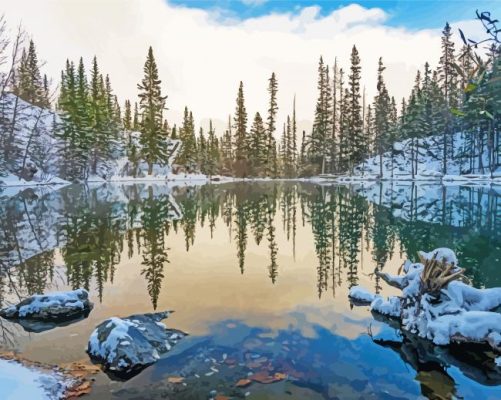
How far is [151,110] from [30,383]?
2573 inches

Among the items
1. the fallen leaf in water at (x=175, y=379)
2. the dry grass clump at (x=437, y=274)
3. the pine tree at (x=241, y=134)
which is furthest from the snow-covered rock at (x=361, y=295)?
the pine tree at (x=241, y=134)

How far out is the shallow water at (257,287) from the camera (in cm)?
655

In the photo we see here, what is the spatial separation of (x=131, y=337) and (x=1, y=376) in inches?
83.6

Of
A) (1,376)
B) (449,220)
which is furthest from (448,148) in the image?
(1,376)

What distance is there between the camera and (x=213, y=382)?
639cm

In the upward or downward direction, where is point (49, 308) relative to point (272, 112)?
downward

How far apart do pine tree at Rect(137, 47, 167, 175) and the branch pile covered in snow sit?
206 ft

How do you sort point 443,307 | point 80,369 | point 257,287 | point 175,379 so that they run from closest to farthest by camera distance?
point 175,379 < point 80,369 < point 443,307 < point 257,287

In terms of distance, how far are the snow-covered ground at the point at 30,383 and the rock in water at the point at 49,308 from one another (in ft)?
8.52

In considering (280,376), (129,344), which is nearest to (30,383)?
(129,344)

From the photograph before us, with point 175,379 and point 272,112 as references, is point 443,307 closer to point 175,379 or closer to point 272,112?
point 175,379

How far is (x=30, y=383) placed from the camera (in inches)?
236

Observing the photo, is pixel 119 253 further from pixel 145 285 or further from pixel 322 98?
pixel 322 98

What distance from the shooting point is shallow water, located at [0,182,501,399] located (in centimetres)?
655
